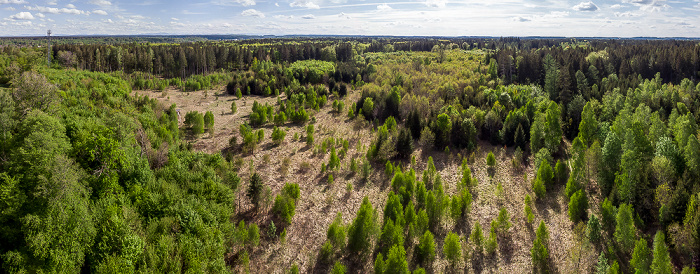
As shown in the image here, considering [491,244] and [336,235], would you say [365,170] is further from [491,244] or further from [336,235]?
[491,244]

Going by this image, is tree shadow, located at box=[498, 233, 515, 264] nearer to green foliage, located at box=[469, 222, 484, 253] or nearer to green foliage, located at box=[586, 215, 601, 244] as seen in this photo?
green foliage, located at box=[469, 222, 484, 253]

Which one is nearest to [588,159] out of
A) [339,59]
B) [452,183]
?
[452,183]

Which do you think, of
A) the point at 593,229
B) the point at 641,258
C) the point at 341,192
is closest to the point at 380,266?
the point at 341,192

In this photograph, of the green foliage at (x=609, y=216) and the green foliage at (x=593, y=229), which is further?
the green foliage at (x=609, y=216)

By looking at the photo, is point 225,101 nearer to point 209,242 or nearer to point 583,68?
point 209,242

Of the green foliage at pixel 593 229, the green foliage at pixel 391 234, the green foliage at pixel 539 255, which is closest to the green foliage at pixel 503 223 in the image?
the green foliage at pixel 539 255

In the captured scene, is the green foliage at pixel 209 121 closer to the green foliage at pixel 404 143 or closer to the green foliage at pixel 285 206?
the green foliage at pixel 285 206
